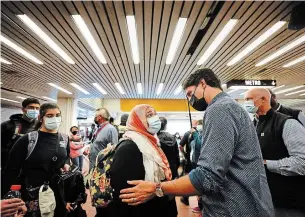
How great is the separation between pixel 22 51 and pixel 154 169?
17.4 ft

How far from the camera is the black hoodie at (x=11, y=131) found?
230 cm

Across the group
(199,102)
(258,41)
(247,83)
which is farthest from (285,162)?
(247,83)

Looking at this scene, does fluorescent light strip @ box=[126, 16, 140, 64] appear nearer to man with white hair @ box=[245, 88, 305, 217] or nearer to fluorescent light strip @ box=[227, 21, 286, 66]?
fluorescent light strip @ box=[227, 21, 286, 66]

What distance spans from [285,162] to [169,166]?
2.92 feet

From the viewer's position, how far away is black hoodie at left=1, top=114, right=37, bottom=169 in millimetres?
2301

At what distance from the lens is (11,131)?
7.97ft

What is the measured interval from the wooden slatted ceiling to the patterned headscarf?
242 centimetres

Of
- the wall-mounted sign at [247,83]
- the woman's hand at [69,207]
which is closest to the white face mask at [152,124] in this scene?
the woman's hand at [69,207]

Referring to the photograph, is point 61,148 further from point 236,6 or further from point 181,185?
point 236,6

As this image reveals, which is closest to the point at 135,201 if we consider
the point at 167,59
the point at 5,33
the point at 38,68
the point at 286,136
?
the point at 286,136

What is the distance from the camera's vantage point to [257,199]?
109cm

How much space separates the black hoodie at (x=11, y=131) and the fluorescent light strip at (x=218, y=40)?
377 cm

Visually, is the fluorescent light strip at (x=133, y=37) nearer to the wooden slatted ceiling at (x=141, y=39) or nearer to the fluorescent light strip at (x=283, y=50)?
the wooden slatted ceiling at (x=141, y=39)

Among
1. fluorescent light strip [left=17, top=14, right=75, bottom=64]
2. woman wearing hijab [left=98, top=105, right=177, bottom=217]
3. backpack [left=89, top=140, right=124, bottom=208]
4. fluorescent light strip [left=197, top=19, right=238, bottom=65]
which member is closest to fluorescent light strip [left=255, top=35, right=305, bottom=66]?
fluorescent light strip [left=197, top=19, right=238, bottom=65]
